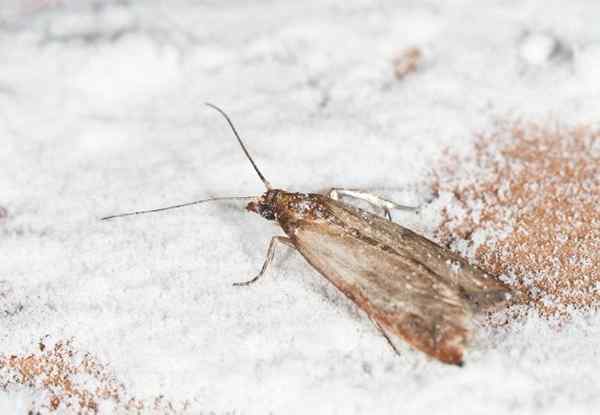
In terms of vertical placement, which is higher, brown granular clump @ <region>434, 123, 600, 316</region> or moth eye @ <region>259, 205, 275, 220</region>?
brown granular clump @ <region>434, 123, 600, 316</region>

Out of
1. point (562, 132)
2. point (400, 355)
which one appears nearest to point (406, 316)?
point (400, 355)

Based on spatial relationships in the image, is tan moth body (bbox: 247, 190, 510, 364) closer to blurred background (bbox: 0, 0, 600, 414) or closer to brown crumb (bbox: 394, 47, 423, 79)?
blurred background (bbox: 0, 0, 600, 414)

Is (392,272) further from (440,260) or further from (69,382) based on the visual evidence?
(69,382)

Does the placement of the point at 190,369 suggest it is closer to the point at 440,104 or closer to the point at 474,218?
the point at 474,218

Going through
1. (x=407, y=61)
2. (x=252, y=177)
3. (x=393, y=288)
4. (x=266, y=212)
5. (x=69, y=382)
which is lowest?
(x=69, y=382)

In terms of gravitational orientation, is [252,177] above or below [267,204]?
below

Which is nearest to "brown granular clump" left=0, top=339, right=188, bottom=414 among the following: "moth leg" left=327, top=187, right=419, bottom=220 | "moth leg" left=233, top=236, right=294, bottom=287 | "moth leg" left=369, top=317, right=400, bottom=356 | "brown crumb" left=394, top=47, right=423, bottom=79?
"moth leg" left=233, top=236, right=294, bottom=287

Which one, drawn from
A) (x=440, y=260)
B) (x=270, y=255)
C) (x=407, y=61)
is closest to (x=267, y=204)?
(x=270, y=255)
